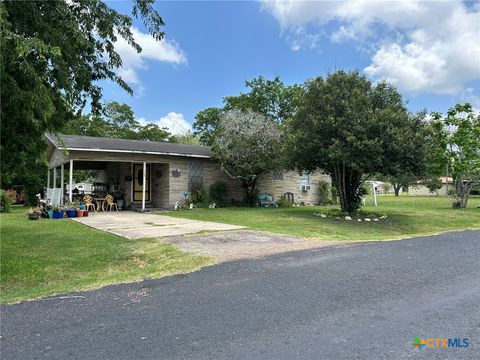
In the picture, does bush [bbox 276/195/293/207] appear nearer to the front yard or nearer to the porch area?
the porch area

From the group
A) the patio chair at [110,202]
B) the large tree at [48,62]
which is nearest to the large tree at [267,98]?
the patio chair at [110,202]

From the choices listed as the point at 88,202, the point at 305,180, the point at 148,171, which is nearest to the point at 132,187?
the point at 148,171

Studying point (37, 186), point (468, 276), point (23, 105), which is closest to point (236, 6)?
point (23, 105)

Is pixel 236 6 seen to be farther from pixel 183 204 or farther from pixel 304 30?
pixel 183 204

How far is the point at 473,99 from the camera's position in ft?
67.6

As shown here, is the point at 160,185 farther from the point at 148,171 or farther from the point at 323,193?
the point at 323,193

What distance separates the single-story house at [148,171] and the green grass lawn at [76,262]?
7.04m

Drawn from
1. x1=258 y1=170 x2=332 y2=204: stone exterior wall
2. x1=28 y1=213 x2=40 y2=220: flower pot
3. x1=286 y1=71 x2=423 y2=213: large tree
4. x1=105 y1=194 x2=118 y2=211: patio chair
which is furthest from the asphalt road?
x1=258 y1=170 x2=332 y2=204: stone exterior wall

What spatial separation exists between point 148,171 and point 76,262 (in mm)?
12684

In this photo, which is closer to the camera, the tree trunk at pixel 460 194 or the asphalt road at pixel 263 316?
the asphalt road at pixel 263 316

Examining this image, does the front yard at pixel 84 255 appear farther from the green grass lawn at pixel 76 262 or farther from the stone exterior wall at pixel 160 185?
the stone exterior wall at pixel 160 185

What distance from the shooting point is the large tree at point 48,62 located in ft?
14.7

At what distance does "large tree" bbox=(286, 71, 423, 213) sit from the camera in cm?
1244

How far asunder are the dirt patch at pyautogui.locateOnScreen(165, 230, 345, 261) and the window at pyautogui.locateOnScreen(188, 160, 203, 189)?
29.4 feet
